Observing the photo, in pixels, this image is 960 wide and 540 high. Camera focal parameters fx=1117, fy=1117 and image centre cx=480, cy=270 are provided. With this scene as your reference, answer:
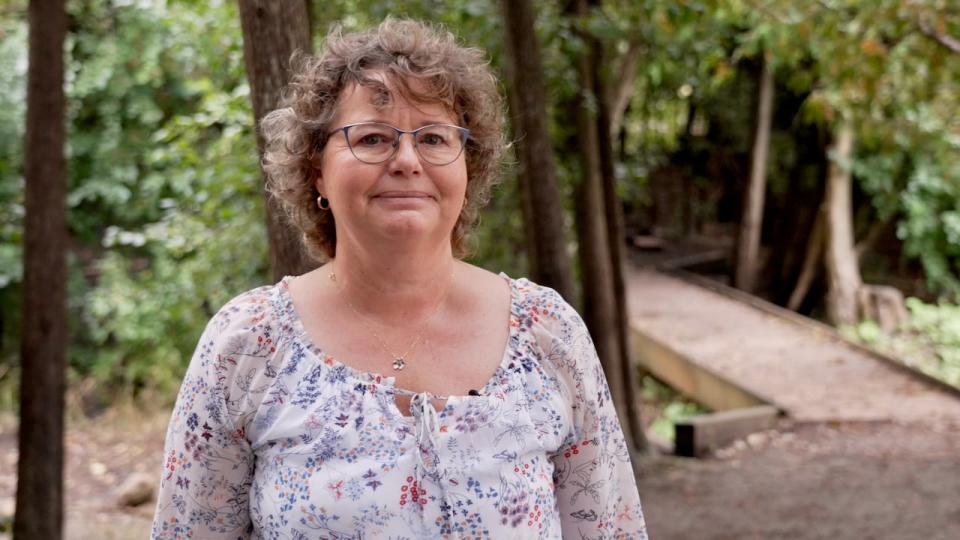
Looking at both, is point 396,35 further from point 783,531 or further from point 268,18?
point 783,531

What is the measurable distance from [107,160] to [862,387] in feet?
31.0

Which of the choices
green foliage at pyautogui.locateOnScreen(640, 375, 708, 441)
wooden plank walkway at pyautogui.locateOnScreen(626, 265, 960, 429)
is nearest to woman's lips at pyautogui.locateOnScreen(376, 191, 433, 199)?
wooden plank walkway at pyautogui.locateOnScreen(626, 265, 960, 429)

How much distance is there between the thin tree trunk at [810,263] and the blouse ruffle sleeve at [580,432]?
16.2 metres

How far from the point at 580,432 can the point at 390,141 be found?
0.66 meters

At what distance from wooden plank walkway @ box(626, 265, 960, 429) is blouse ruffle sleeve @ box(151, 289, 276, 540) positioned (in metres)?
8.97

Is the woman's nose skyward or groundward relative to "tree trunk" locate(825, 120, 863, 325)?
skyward

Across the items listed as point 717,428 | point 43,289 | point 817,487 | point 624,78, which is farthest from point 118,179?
point 817,487

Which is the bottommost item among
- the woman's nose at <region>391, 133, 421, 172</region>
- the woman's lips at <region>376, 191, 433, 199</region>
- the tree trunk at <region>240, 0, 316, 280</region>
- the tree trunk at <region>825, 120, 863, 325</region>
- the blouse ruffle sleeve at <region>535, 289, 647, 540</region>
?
the tree trunk at <region>825, 120, 863, 325</region>

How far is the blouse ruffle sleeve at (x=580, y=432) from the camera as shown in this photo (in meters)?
2.11

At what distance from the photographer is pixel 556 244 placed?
21.3 ft

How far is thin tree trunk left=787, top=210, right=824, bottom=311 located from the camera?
1770cm

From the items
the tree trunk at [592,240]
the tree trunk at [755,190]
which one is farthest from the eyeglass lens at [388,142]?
the tree trunk at [755,190]

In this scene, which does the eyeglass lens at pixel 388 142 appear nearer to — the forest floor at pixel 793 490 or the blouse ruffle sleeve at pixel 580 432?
the blouse ruffle sleeve at pixel 580 432

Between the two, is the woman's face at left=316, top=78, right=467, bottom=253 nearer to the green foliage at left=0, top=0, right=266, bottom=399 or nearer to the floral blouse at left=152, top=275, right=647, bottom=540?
the floral blouse at left=152, top=275, right=647, bottom=540
